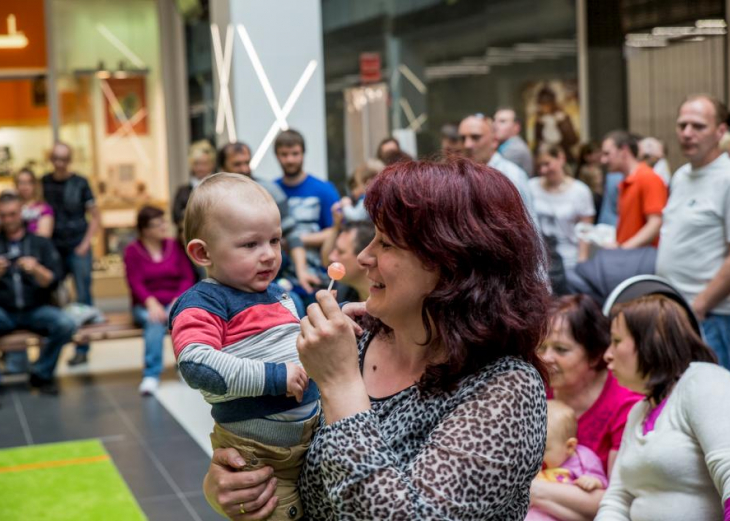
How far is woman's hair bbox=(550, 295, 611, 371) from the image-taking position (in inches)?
141

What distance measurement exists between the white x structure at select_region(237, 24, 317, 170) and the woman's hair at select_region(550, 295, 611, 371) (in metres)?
5.05

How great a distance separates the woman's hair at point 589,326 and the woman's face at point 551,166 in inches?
161

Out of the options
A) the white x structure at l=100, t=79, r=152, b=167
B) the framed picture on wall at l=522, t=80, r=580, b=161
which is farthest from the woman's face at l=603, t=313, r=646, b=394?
the white x structure at l=100, t=79, r=152, b=167

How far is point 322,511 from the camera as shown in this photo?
191cm

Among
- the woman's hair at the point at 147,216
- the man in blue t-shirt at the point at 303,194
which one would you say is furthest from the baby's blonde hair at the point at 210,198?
the woman's hair at the point at 147,216

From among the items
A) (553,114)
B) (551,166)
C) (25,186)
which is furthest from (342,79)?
(551,166)

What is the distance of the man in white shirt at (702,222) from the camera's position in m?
4.91

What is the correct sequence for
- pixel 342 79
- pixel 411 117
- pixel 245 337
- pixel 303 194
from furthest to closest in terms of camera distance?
pixel 411 117 < pixel 342 79 < pixel 303 194 < pixel 245 337

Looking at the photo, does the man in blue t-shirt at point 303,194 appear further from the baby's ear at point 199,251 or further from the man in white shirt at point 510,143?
the baby's ear at point 199,251

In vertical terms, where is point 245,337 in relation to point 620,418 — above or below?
above

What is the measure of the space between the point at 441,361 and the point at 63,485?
4485 mm

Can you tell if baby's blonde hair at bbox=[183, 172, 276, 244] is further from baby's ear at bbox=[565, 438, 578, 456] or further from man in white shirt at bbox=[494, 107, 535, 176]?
man in white shirt at bbox=[494, 107, 535, 176]

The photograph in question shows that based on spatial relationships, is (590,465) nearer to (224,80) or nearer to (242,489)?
(242,489)

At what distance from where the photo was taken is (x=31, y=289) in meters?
8.34
